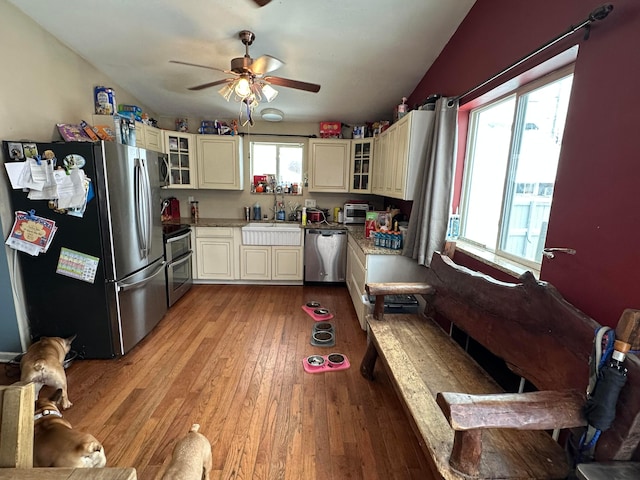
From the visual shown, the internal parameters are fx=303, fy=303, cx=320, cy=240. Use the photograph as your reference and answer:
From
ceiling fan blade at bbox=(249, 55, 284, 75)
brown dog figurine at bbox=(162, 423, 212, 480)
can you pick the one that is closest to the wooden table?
brown dog figurine at bbox=(162, 423, 212, 480)

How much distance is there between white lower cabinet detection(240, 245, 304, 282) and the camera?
4.09 metres

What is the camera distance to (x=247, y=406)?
6.38 ft

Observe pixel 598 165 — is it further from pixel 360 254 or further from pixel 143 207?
pixel 143 207

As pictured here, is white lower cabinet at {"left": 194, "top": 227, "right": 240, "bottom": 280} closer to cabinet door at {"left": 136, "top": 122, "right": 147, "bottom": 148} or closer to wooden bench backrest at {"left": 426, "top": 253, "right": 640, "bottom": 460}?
cabinet door at {"left": 136, "top": 122, "right": 147, "bottom": 148}

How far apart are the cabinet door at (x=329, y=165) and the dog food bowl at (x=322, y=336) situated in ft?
7.13

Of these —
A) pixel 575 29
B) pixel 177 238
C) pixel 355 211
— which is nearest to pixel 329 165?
pixel 355 211

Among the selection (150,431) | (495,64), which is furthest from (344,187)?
(150,431)

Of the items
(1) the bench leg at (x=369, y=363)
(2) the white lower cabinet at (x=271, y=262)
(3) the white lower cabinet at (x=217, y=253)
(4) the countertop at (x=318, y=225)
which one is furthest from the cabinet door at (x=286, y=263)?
(1) the bench leg at (x=369, y=363)

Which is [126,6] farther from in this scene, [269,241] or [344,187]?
[344,187]

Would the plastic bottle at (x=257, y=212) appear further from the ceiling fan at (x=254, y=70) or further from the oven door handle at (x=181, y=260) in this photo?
the ceiling fan at (x=254, y=70)

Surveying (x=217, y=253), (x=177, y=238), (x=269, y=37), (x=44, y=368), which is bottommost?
(x=44, y=368)

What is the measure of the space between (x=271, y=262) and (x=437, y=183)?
2463mm

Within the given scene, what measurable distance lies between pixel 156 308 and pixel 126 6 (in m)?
2.49

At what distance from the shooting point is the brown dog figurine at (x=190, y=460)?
3.74ft
